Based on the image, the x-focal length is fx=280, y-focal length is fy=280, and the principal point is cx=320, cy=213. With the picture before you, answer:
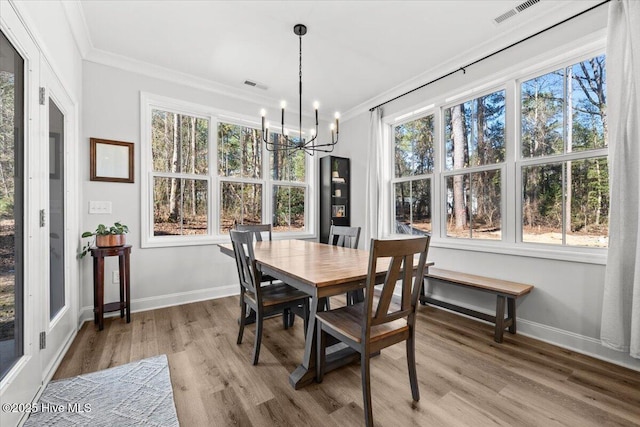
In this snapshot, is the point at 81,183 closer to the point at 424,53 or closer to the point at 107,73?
the point at 107,73

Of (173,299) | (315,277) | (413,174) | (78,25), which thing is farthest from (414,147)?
(78,25)

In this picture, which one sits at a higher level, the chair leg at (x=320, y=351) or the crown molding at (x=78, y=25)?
the crown molding at (x=78, y=25)

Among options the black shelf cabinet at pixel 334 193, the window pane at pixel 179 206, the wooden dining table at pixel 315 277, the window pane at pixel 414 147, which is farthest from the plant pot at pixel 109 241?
the window pane at pixel 414 147

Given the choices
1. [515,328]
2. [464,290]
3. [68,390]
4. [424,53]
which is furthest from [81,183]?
[515,328]

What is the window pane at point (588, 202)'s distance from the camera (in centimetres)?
226

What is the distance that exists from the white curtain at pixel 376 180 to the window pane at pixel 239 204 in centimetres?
165

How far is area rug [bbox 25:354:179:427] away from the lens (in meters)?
1.51

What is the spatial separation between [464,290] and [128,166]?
3963 mm

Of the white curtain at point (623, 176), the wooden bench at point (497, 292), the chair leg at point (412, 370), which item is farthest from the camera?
the wooden bench at point (497, 292)

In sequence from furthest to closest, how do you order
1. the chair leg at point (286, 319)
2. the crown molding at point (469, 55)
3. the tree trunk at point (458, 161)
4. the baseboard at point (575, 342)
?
the tree trunk at point (458, 161) → the chair leg at point (286, 319) → the crown molding at point (469, 55) → the baseboard at point (575, 342)

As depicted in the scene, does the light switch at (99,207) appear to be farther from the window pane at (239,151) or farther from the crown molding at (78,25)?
the crown molding at (78,25)

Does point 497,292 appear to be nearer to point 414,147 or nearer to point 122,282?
point 414,147

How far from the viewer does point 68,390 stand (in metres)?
1.74

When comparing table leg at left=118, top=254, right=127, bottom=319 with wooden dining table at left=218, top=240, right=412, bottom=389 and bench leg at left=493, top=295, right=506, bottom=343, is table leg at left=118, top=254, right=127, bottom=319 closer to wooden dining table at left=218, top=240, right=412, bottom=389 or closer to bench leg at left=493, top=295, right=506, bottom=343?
wooden dining table at left=218, top=240, right=412, bottom=389
